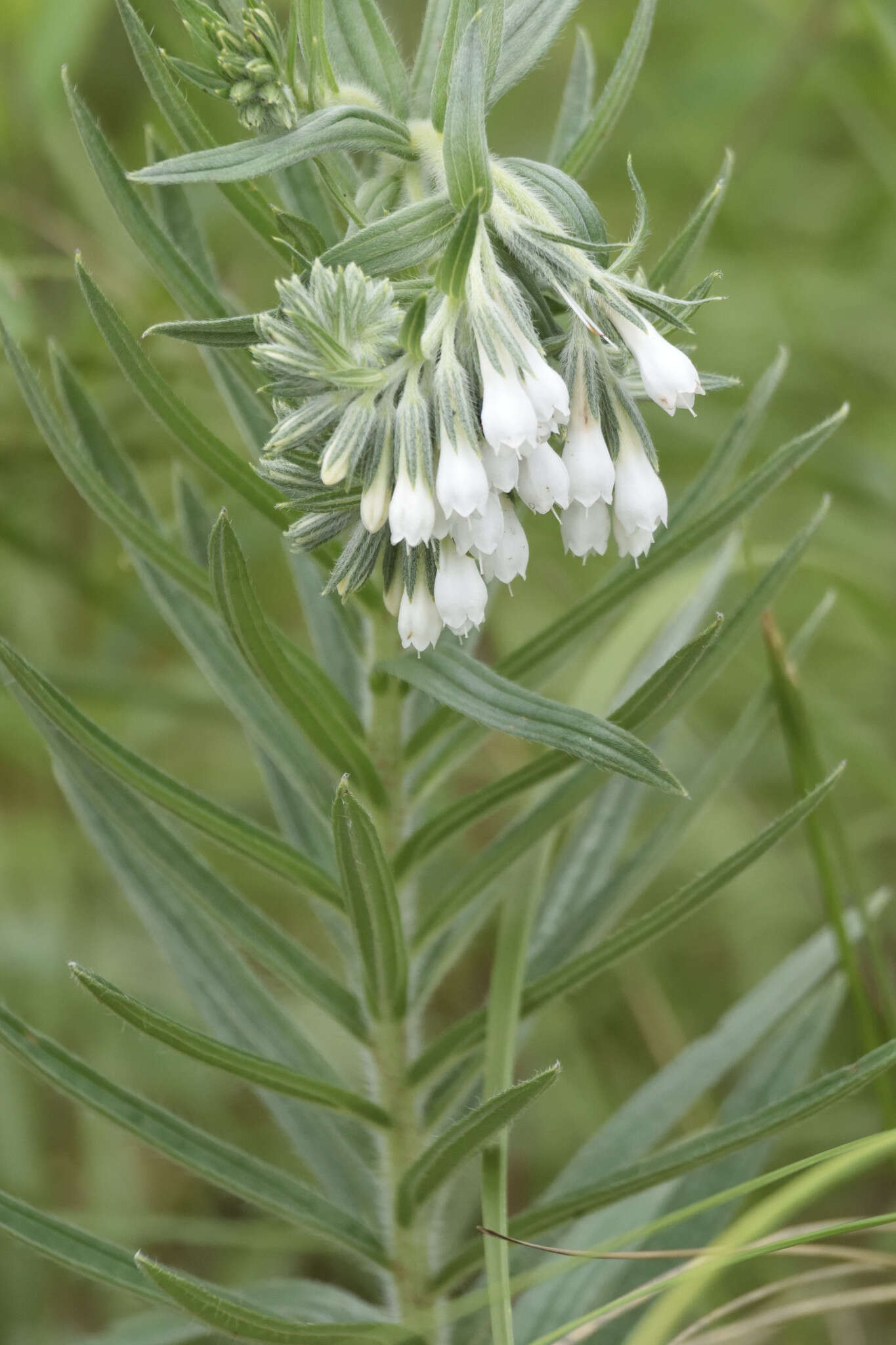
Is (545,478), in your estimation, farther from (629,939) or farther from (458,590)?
(629,939)

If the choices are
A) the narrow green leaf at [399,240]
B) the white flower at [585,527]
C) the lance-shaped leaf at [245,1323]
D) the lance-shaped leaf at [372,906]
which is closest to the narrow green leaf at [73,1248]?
the lance-shaped leaf at [245,1323]

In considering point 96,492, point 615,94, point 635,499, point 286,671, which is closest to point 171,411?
point 96,492

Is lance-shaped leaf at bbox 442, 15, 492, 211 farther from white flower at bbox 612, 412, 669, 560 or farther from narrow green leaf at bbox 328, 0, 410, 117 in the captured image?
white flower at bbox 612, 412, 669, 560

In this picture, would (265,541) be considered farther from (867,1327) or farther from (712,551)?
(867,1327)

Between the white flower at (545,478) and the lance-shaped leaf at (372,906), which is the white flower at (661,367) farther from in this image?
the lance-shaped leaf at (372,906)

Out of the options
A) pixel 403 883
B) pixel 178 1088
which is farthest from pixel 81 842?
pixel 403 883
